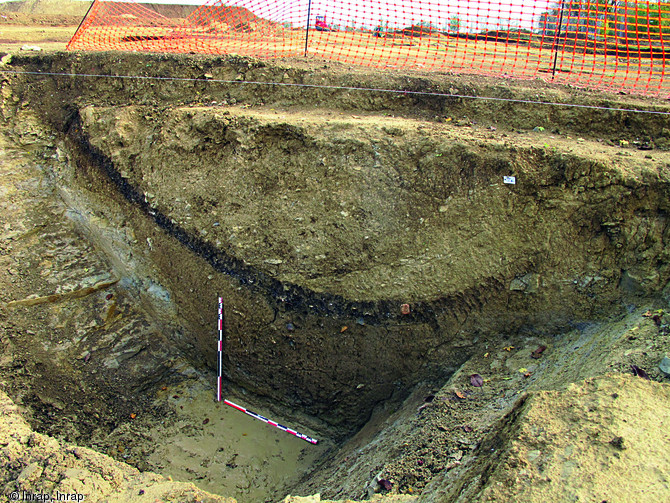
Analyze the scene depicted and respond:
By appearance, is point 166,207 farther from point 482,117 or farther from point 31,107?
point 482,117

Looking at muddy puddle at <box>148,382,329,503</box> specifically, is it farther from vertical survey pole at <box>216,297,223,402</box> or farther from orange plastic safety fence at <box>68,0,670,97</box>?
orange plastic safety fence at <box>68,0,670,97</box>

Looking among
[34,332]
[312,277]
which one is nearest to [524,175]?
[312,277]

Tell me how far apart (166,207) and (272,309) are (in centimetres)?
160

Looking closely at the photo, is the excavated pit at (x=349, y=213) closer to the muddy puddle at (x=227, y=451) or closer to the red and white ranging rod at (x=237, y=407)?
the red and white ranging rod at (x=237, y=407)

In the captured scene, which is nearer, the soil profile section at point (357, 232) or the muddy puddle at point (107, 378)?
the soil profile section at point (357, 232)

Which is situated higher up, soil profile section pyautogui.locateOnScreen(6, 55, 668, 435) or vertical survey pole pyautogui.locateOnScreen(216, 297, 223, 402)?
soil profile section pyautogui.locateOnScreen(6, 55, 668, 435)

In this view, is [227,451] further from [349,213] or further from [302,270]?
[349,213]

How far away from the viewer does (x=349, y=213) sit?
420 centimetres

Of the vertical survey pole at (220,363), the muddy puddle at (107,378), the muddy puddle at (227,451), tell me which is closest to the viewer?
the muddy puddle at (227,451)

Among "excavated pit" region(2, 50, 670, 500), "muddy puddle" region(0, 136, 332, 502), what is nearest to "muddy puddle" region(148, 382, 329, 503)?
"muddy puddle" region(0, 136, 332, 502)

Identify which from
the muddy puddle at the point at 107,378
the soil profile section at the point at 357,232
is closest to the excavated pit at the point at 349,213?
the soil profile section at the point at 357,232

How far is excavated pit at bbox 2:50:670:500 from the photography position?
3.87 metres

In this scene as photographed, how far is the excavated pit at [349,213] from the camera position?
3873 millimetres

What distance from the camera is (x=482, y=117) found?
4.58m
